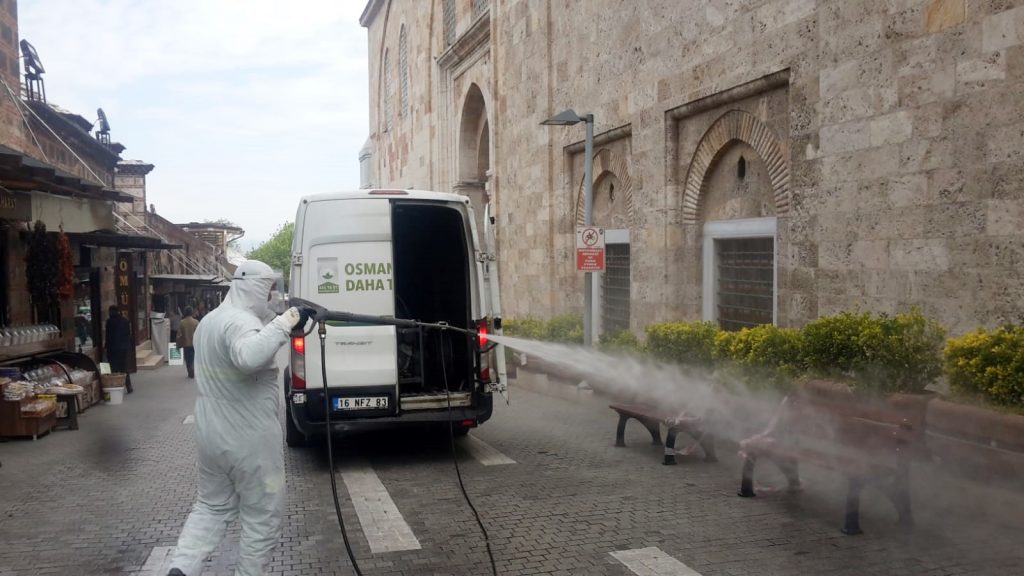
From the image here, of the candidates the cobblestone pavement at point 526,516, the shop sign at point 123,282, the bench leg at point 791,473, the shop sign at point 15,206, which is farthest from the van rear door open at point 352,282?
the shop sign at point 123,282

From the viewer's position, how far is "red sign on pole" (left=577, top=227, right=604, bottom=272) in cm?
1323

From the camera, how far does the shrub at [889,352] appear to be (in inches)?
301

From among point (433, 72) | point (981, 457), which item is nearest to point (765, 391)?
point (981, 457)

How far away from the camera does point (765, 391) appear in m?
9.23

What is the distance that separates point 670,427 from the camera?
26.5 feet

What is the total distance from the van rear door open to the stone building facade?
535 cm

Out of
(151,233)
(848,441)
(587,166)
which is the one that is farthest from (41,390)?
(151,233)

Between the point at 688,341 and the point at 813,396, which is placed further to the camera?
the point at 688,341

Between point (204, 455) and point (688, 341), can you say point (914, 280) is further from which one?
point (204, 455)

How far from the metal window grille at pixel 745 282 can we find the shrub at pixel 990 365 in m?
4.62

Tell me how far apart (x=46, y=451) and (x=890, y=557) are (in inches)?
349

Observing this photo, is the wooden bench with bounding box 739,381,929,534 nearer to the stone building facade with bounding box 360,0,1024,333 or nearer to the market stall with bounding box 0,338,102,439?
the stone building facade with bounding box 360,0,1024,333

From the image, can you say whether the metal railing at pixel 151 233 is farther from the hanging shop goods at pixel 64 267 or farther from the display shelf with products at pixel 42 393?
the display shelf with products at pixel 42 393

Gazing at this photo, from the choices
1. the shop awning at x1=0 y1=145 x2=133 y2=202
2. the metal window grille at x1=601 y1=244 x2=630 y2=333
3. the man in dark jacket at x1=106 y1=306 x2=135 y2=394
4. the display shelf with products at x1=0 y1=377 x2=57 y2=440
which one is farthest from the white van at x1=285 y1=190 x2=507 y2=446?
the man in dark jacket at x1=106 y1=306 x2=135 y2=394
